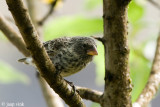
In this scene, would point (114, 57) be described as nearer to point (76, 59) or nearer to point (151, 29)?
point (76, 59)

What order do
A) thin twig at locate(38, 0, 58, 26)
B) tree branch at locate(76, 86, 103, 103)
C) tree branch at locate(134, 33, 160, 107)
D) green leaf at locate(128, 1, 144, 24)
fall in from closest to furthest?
1. tree branch at locate(134, 33, 160, 107)
2. tree branch at locate(76, 86, 103, 103)
3. green leaf at locate(128, 1, 144, 24)
4. thin twig at locate(38, 0, 58, 26)

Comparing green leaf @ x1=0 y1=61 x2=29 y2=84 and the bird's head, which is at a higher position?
the bird's head

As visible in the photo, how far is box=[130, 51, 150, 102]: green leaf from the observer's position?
117 inches

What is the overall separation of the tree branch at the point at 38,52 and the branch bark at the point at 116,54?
8.9 inches

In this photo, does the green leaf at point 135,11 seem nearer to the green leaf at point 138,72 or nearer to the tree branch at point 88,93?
the green leaf at point 138,72

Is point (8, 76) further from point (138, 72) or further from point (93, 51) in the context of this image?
point (138, 72)

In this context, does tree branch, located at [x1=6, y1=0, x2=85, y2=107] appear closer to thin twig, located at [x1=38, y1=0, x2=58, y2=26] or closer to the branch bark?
the branch bark

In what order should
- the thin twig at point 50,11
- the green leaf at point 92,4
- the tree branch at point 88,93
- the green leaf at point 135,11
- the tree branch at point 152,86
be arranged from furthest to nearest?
the green leaf at point 92,4 < the thin twig at point 50,11 < the green leaf at point 135,11 < the tree branch at point 88,93 < the tree branch at point 152,86

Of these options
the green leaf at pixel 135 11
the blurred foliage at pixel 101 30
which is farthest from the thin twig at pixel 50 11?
the green leaf at pixel 135 11

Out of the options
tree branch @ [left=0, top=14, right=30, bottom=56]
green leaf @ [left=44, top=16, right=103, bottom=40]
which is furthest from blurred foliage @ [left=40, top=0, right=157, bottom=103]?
tree branch @ [left=0, top=14, right=30, bottom=56]

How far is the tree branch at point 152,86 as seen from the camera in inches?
101

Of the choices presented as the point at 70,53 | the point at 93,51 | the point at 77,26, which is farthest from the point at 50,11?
the point at 93,51

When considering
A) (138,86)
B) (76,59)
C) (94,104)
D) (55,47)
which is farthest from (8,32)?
(138,86)

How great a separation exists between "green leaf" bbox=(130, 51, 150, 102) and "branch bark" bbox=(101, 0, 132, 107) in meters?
0.73
